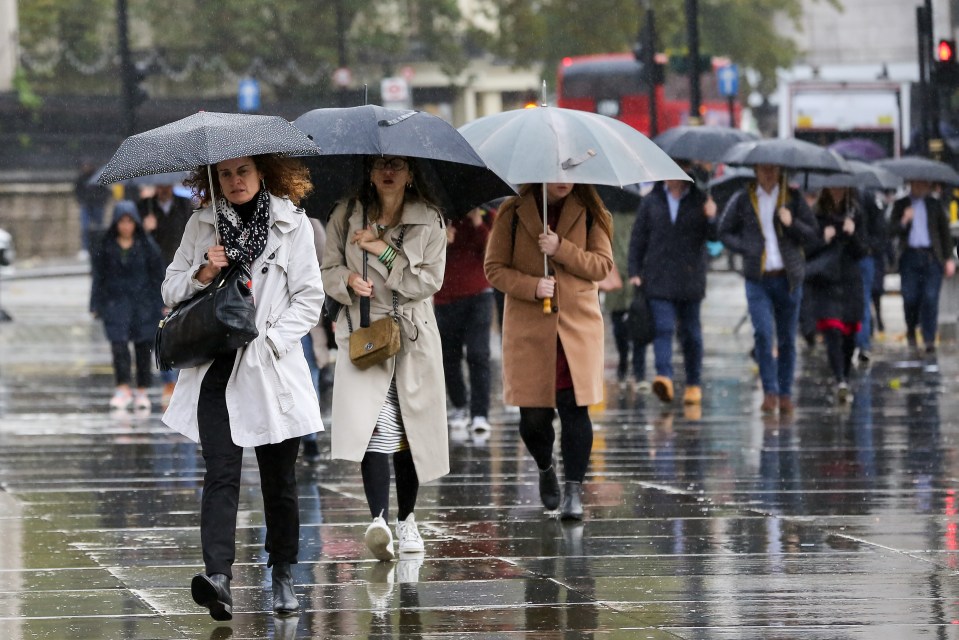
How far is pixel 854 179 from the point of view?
52.7 ft

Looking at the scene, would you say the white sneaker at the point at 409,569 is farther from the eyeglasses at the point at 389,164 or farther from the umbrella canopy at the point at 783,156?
the umbrella canopy at the point at 783,156

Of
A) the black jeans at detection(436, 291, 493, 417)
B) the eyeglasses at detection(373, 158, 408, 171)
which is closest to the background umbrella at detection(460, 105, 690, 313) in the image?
the eyeglasses at detection(373, 158, 408, 171)

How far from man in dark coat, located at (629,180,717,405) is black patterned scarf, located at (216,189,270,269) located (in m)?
7.43

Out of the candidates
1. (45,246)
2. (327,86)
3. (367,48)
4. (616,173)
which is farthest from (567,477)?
(367,48)

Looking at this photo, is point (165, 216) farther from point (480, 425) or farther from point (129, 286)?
point (480, 425)

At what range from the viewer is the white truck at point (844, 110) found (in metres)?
40.2

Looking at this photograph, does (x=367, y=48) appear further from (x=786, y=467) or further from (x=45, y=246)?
(x=786, y=467)

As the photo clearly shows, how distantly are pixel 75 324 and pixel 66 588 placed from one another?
17.5 meters

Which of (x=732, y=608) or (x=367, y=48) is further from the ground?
(x=367, y=48)

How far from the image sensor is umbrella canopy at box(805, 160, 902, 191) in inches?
620

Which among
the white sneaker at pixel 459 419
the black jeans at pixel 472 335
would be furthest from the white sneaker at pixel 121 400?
the black jeans at pixel 472 335

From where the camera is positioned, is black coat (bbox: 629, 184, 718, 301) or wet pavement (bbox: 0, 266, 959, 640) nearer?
wet pavement (bbox: 0, 266, 959, 640)

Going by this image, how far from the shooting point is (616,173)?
867 centimetres

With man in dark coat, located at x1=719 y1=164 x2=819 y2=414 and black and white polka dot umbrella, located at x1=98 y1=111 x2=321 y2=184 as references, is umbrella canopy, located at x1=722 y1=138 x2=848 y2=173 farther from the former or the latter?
black and white polka dot umbrella, located at x1=98 y1=111 x2=321 y2=184
